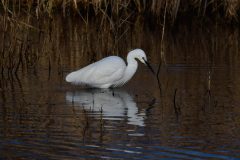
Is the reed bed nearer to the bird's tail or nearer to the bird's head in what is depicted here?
the bird's head

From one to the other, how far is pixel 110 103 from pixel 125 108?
439 millimetres

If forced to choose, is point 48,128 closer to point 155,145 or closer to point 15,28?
point 155,145

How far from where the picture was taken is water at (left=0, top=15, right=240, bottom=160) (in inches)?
254

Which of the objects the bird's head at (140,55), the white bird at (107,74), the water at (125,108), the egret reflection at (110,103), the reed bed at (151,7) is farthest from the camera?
the reed bed at (151,7)

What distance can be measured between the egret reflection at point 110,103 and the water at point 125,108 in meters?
0.01

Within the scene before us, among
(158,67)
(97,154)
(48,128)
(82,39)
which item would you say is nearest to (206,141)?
(97,154)

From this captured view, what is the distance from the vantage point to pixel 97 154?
621 cm

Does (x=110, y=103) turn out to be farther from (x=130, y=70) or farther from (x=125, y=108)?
(x=130, y=70)

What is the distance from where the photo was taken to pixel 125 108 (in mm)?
8719

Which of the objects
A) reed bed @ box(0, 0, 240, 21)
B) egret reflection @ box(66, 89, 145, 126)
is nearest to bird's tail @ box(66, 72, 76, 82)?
egret reflection @ box(66, 89, 145, 126)

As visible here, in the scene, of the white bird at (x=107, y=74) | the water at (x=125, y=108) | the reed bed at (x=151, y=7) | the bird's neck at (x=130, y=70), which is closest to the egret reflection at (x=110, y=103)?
the water at (x=125, y=108)

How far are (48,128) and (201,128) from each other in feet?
4.91

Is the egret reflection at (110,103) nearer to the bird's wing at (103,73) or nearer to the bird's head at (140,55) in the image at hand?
the bird's wing at (103,73)

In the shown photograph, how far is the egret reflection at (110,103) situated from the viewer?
811 centimetres
